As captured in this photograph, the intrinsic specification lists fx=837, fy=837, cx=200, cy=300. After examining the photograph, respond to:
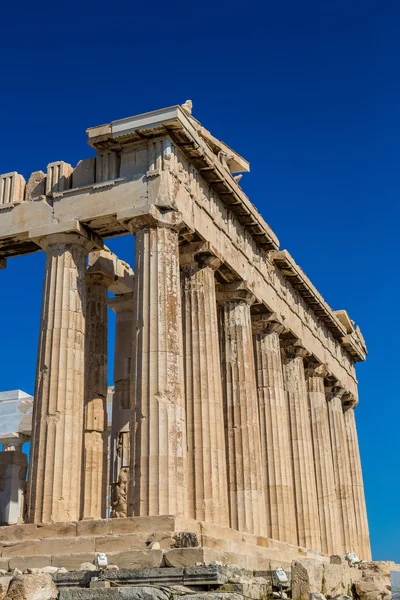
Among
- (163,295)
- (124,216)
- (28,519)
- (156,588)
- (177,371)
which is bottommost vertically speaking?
(156,588)

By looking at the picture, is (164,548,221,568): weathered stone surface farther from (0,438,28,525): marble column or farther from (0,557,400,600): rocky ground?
(0,438,28,525): marble column

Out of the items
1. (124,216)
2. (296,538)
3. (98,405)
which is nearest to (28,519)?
(98,405)

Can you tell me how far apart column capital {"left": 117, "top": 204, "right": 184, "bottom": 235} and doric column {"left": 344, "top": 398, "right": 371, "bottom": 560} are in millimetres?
23962

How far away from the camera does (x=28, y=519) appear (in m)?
22.0

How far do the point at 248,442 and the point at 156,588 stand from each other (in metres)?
14.8

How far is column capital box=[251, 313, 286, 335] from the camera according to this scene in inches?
1288

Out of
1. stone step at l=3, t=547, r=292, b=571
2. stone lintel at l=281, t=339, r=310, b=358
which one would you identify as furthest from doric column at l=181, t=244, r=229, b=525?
stone lintel at l=281, t=339, r=310, b=358

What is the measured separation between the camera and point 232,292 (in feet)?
97.6

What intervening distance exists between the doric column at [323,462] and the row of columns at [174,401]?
251cm

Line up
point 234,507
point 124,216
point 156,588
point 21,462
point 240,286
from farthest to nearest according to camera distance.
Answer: point 21,462 < point 240,286 < point 234,507 < point 124,216 < point 156,588

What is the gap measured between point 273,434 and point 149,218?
1208cm

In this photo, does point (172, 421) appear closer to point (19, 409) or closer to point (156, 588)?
point (156, 588)

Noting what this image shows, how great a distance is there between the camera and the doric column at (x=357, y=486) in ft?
139

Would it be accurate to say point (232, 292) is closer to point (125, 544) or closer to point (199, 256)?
point (199, 256)
